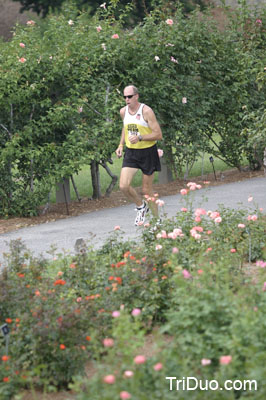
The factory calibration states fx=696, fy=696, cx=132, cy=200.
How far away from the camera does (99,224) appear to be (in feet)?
28.5

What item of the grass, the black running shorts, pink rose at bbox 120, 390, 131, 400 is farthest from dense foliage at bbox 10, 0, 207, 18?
pink rose at bbox 120, 390, 131, 400

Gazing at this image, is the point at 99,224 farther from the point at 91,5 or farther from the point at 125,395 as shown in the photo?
the point at 91,5

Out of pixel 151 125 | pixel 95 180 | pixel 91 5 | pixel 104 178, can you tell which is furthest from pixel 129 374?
pixel 91 5

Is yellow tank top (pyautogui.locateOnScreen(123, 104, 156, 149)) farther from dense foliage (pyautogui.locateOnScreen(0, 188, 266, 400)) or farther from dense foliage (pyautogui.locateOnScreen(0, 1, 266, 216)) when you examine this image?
dense foliage (pyautogui.locateOnScreen(0, 188, 266, 400))

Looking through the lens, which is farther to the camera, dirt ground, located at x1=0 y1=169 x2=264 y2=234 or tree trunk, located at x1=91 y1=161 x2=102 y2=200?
tree trunk, located at x1=91 y1=161 x2=102 y2=200

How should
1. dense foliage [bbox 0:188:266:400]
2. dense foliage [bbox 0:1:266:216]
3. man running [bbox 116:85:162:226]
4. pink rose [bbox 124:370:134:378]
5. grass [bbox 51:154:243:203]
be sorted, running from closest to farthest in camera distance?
1. pink rose [bbox 124:370:134:378]
2. dense foliage [bbox 0:188:266:400]
3. man running [bbox 116:85:162:226]
4. dense foliage [bbox 0:1:266:216]
5. grass [bbox 51:154:243:203]

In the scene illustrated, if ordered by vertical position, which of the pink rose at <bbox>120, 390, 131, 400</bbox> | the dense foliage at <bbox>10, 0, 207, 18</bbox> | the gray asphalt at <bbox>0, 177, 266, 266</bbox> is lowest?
the pink rose at <bbox>120, 390, 131, 400</bbox>

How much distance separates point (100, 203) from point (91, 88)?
177cm

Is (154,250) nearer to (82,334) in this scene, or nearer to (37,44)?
(82,334)

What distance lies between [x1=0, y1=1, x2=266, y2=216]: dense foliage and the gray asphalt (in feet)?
2.69

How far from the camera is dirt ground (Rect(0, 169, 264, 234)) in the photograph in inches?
364

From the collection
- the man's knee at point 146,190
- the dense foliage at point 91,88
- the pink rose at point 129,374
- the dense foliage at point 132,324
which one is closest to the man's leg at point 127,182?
the man's knee at point 146,190

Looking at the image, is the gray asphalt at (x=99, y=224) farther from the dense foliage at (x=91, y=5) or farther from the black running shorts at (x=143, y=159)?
the dense foliage at (x=91, y=5)

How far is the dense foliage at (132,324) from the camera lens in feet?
10.4
